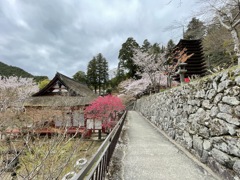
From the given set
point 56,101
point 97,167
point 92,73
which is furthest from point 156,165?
point 92,73

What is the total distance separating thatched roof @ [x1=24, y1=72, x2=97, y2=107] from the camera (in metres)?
13.7

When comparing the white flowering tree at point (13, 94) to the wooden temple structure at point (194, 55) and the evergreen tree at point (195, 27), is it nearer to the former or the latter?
the evergreen tree at point (195, 27)

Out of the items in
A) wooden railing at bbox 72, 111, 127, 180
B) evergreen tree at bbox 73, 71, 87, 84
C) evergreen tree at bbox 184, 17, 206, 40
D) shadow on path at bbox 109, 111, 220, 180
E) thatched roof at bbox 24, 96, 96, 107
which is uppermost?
evergreen tree at bbox 73, 71, 87, 84

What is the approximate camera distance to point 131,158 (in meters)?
4.30

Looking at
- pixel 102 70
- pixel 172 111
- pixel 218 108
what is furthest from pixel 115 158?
pixel 102 70

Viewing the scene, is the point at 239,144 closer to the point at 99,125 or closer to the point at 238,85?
the point at 238,85

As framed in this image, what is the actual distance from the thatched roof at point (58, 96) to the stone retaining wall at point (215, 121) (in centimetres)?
1031

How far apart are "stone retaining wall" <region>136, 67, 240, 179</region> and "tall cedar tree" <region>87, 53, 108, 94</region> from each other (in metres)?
38.4

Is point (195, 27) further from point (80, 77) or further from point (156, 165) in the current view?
point (80, 77)

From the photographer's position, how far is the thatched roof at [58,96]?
44.8 feet

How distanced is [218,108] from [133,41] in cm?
3449

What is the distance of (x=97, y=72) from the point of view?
42625 millimetres

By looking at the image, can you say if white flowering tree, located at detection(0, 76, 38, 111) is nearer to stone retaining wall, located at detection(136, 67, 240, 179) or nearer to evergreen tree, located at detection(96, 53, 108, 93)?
stone retaining wall, located at detection(136, 67, 240, 179)

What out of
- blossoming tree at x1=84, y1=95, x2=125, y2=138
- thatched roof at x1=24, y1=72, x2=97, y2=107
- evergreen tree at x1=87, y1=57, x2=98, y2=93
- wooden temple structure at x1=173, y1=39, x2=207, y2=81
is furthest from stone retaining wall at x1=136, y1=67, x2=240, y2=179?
evergreen tree at x1=87, y1=57, x2=98, y2=93
